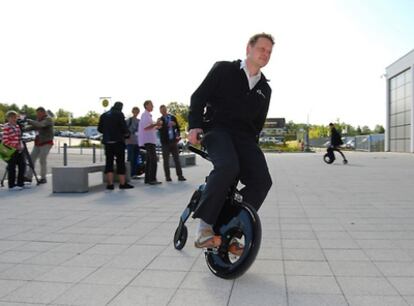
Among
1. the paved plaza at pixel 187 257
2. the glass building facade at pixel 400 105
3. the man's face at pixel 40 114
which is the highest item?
the glass building facade at pixel 400 105

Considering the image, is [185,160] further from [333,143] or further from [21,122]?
[21,122]

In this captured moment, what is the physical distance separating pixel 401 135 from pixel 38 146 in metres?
37.4

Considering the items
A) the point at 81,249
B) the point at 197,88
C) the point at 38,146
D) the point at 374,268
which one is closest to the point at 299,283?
the point at 374,268

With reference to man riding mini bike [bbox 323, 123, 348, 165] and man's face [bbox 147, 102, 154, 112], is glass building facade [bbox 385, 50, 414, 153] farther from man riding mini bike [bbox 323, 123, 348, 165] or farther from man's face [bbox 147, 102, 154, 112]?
man's face [bbox 147, 102, 154, 112]

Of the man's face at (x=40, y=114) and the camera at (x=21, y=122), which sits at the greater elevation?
the man's face at (x=40, y=114)

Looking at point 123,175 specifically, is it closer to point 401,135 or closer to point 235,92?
point 235,92

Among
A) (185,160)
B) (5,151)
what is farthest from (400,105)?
(5,151)

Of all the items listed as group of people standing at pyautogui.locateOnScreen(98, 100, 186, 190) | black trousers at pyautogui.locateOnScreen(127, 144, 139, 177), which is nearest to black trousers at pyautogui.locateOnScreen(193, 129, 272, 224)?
group of people standing at pyautogui.locateOnScreen(98, 100, 186, 190)

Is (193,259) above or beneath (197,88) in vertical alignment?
beneath

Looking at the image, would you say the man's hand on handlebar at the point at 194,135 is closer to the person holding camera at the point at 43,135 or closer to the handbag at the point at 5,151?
the handbag at the point at 5,151

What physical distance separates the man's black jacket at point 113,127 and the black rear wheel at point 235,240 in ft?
20.6

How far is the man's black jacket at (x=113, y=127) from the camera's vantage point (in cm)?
945

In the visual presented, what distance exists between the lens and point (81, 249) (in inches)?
176

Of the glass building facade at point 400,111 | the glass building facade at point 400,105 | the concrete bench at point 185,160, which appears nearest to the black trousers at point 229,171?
the concrete bench at point 185,160
